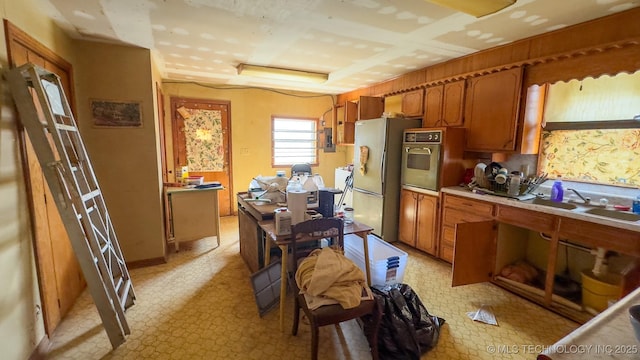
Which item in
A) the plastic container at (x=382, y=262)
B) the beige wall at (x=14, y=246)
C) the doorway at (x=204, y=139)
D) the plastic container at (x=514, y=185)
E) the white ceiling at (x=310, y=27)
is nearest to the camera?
the beige wall at (x=14, y=246)

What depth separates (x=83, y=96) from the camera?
2.70 meters

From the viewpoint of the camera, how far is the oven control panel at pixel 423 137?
3.21m

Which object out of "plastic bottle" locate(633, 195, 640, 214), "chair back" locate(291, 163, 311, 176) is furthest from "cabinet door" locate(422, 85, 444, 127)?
"chair back" locate(291, 163, 311, 176)

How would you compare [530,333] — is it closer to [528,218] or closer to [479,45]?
[528,218]

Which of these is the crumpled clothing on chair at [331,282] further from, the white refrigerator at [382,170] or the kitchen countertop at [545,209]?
the white refrigerator at [382,170]

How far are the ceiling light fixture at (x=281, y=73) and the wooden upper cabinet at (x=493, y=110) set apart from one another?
2.05m

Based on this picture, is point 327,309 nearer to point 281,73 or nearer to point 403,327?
point 403,327

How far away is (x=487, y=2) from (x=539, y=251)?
8.36 ft

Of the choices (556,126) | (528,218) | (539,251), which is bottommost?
(539,251)

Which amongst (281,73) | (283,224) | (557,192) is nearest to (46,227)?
(283,224)

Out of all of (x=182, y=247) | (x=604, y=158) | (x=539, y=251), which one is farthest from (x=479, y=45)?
(x=182, y=247)

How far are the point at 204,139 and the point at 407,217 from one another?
3655mm

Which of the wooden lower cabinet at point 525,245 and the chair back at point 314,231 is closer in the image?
the chair back at point 314,231

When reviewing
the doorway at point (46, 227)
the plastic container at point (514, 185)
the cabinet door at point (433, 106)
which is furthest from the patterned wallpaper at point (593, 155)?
the doorway at point (46, 227)
